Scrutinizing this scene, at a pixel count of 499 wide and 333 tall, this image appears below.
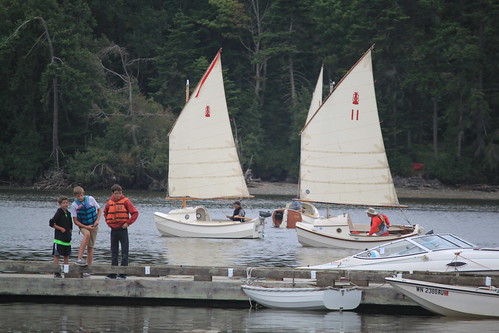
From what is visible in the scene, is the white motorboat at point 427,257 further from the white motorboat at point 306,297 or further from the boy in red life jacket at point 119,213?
the boy in red life jacket at point 119,213

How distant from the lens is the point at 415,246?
27078 millimetres

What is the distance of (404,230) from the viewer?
40812 millimetres

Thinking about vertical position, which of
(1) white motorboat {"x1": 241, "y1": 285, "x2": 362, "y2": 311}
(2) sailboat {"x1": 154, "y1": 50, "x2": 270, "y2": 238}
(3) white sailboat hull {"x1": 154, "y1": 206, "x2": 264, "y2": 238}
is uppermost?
(2) sailboat {"x1": 154, "y1": 50, "x2": 270, "y2": 238}

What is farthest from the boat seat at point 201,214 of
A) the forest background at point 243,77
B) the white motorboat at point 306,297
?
the forest background at point 243,77

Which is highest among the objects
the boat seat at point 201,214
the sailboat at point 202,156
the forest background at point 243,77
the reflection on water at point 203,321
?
the forest background at point 243,77

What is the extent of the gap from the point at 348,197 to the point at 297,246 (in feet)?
11.2

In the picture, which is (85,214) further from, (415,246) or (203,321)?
(415,246)

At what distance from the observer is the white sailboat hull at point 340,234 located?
133 feet

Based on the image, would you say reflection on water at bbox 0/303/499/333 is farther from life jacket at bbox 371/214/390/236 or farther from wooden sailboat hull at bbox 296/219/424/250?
wooden sailboat hull at bbox 296/219/424/250

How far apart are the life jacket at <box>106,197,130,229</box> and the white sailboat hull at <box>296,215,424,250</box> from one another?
16.4m

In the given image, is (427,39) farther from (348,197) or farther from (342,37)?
(348,197)

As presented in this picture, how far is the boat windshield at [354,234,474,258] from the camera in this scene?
2700 centimetres

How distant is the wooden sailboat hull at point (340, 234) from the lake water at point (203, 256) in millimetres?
513

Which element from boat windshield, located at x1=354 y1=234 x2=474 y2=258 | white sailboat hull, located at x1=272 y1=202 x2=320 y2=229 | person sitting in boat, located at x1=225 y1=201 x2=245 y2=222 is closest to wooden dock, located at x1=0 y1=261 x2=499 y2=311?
boat windshield, located at x1=354 y1=234 x2=474 y2=258
